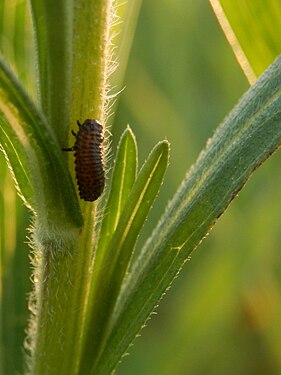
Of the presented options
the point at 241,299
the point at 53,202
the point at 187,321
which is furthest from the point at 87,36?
the point at 241,299

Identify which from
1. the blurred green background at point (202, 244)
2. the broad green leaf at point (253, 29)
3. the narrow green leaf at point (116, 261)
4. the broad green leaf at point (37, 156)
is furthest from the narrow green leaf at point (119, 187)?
the blurred green background at point (202, 244)

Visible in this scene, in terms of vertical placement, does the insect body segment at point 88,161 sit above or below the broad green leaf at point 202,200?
above

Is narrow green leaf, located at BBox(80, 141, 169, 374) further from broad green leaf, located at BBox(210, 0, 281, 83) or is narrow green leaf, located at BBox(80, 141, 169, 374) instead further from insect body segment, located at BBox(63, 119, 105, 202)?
broad green leaf, located at BBox(210, 0, 281, 83)

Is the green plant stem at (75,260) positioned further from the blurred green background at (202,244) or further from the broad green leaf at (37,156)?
the blurred green background at (202,244)

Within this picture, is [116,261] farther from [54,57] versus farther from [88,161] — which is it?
[54,57]

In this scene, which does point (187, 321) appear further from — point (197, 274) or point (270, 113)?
point (270, 113)

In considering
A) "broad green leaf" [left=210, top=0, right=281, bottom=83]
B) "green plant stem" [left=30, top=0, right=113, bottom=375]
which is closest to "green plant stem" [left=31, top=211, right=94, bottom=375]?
"green plant stem" [left=30, top=0, right=113, bottom=375]
